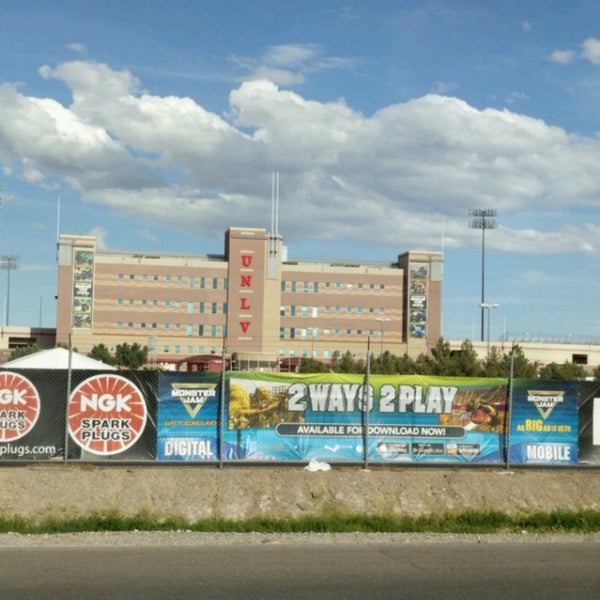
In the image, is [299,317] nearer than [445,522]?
No

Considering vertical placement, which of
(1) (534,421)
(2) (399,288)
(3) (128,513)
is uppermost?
(2) (399,288)

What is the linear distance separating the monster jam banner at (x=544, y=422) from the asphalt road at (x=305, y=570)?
8181 millimetres

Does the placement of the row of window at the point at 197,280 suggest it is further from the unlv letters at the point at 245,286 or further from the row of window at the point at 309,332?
the row of window at the point at 309,332

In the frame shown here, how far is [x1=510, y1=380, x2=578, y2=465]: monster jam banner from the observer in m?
20.7

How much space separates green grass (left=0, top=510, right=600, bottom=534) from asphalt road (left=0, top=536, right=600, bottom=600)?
1474 mm

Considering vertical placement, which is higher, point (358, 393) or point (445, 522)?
point (358, 393)

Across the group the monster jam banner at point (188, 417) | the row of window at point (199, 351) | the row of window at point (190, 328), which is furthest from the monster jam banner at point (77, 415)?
the row of window at point (190, 328)

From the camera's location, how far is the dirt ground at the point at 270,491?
54.3 feet

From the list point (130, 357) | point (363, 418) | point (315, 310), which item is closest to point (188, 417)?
point (363, 418)

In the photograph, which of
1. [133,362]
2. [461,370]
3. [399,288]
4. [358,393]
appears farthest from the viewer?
[399,288]

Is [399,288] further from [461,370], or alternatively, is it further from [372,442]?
[372,442]

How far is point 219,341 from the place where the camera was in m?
119

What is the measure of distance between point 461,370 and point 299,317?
62.4 meters

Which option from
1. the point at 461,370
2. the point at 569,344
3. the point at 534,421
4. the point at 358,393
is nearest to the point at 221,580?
the point at 358,393
